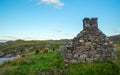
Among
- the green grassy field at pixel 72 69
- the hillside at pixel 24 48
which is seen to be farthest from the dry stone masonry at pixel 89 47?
the hillside at pixel 24 48

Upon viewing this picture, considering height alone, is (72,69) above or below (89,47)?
below

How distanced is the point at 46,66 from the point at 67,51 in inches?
93.0

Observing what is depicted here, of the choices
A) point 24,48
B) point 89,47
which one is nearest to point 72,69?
point 89,47

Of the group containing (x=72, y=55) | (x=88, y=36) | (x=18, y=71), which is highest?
(x=88, y=36)

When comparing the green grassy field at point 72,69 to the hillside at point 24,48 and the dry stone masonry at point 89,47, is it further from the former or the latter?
the hillside at point 24,48

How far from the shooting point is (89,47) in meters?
19.0

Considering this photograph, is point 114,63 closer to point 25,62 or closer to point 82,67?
point 82,67

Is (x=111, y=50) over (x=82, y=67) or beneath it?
over

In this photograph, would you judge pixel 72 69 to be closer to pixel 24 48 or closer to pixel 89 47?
pixel 89 47

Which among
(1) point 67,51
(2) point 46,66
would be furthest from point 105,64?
(2) point 46,66

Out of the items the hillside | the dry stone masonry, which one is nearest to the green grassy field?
the dry stone masonry

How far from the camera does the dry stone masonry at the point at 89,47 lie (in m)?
18.8

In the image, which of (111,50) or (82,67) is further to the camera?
(111,50)

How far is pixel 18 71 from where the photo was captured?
18.6 metres
